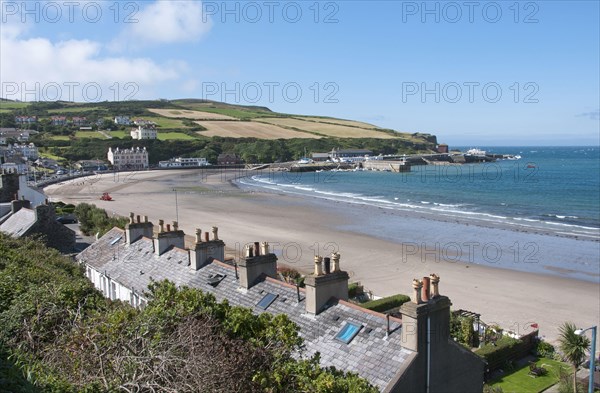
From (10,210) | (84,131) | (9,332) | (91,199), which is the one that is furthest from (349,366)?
(84,131)

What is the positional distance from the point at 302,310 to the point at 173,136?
553ft

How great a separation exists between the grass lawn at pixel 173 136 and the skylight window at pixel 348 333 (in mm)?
163683

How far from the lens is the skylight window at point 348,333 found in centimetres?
1148

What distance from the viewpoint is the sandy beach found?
27108 millimetres

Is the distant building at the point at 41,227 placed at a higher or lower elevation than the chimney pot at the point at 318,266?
lower

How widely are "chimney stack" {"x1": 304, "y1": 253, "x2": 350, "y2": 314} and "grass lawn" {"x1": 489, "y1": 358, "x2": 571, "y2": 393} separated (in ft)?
27.6

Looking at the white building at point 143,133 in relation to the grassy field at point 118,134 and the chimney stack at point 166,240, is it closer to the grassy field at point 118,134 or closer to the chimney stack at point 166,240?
the grassy field at point 118,134

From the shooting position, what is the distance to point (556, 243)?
4400cm

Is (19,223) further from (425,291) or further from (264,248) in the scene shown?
(425,291)

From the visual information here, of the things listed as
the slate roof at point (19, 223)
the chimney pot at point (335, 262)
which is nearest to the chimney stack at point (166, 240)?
the chimney pot at point (335, 262)

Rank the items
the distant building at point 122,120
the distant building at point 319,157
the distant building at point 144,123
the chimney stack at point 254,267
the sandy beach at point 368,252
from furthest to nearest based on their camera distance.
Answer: the distant building at point 122,120
the distant building at point 144,123
the distant building at point 319,157
the sandy beach at point 368,252
the chimney stack at point 254,267

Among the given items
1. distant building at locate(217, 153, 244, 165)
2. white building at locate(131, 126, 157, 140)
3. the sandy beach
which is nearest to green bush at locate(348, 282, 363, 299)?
the sandy beach

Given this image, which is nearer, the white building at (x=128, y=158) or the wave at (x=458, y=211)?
the wave at (x=458, y=211)

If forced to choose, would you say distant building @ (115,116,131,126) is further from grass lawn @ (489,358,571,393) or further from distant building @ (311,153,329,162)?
grass lawn @ (489,358,571,393)
